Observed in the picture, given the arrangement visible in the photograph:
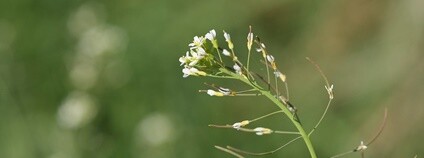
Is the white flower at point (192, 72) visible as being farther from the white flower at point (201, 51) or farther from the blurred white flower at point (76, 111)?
the blurred white flower at point (76, 111)

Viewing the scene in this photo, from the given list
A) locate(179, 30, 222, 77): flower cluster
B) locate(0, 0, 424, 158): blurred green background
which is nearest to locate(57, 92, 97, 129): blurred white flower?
locate(0, 0, 424, 158): blurred green background

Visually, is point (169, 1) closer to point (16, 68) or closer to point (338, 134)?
point (16, 68)

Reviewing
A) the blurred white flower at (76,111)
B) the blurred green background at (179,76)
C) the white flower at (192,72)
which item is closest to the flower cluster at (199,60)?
the white flower at (192,72)

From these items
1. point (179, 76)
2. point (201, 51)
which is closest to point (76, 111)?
point (179, 76)

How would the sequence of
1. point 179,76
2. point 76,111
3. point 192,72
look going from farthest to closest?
1. point 179,76
2. point 76,111
3. point 192,72

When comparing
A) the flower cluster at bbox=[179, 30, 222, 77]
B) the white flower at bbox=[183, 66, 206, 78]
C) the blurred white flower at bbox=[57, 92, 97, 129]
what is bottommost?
the white flower at bbox=[183, 66, 206, 78]

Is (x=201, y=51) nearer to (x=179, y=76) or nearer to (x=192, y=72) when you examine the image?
(x=192, y=72)

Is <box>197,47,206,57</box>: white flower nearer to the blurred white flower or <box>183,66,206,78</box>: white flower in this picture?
<box>183,66,206,78</box>: white flower

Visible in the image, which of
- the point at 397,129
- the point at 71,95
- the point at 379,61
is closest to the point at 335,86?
the point at 379,61
